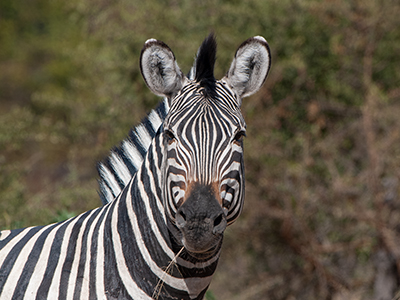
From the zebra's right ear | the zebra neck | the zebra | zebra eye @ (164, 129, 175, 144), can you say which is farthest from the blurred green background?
zebra eye @ (164, 129, 175, 144)

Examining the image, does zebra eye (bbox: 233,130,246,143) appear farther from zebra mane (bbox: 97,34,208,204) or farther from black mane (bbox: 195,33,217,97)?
zebra mane (bbox: 97,34,208,204)

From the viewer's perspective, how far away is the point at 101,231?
320 centimetres

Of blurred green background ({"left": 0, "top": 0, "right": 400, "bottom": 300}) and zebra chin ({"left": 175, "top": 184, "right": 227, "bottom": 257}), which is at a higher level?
blurred green background ({"left": 0, "top": 0, "right": 400, "bottom": 300})

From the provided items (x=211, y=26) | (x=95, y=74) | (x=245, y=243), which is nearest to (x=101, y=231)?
(x=245, y=243)

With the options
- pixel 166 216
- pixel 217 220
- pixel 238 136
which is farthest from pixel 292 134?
pixel 217 220

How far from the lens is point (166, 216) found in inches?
122

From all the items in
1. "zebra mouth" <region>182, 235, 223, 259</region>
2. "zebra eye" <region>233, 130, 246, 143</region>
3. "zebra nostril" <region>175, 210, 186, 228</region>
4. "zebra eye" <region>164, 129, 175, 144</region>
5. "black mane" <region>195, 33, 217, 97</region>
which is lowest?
"zebra mouth" <region>182, 235, 223, 259</region>

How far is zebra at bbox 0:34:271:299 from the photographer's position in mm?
2879

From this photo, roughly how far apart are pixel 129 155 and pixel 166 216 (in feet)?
2.37

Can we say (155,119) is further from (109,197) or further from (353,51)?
(353,51)

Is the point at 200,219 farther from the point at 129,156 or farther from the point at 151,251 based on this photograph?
the point at 129,156

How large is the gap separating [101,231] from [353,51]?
308 inches

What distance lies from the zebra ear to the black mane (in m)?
0.17

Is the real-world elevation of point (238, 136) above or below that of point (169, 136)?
below
